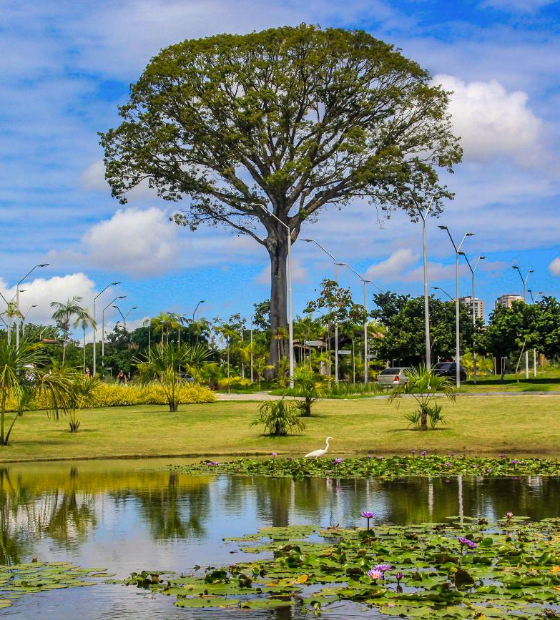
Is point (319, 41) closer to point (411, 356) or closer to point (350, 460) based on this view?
point (411, 356)

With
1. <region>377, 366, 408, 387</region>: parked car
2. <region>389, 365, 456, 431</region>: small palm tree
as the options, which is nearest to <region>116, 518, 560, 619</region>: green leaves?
<region>389, 365, 456, 431</region>: small palm tree

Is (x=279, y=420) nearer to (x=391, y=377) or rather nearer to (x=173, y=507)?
(x=173, y=507)

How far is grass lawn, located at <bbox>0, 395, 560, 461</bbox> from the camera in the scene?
27.6 m

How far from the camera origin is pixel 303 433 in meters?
30.8

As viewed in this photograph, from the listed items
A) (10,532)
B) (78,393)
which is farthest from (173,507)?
(78,393)

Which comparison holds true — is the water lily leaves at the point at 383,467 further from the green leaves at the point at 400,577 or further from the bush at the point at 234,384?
the bush at the point at 234,384

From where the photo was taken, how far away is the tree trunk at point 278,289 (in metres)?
65.5

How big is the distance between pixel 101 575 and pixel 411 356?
7846cm

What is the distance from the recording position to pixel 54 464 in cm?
2553

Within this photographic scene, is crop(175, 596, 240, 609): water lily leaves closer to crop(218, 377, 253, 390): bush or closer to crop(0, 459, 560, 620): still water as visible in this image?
crop(0, 459, 560, 620): still water

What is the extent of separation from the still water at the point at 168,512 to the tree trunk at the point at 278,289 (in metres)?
42.3

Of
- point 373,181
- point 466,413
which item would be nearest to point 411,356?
point 373,181

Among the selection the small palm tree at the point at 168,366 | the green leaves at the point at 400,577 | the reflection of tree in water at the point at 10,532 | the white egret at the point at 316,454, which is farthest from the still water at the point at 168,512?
the small palm tree at the point at 168,366

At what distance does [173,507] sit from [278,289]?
163ft
